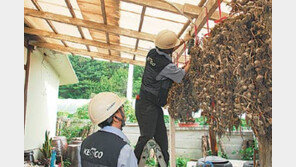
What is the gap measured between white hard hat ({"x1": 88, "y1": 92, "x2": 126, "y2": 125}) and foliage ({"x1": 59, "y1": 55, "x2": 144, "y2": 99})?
25.9m

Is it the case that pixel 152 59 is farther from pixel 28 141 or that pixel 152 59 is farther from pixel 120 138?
pixel 28 141

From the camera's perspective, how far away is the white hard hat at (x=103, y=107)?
242 centimetres

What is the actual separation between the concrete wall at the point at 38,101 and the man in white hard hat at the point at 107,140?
6.70 meters

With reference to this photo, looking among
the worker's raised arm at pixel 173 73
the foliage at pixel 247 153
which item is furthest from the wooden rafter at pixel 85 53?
the worker's raised arm at pixel 173 73

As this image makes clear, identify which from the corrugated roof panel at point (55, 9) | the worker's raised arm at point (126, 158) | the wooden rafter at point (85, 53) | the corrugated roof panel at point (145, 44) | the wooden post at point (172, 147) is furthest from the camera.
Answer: the wooden rafter at point (85, 53)

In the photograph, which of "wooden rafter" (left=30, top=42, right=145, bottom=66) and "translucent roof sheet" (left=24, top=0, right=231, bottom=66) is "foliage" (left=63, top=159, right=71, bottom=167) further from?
"translucent roof sheet" (left=24, top=0, right=231, bottom=66)

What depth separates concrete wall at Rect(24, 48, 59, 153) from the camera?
8.80 m

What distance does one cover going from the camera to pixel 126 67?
33.3 m

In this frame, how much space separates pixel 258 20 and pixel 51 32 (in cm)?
668

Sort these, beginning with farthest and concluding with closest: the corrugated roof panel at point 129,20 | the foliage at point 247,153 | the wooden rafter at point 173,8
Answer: the foliage at point 247,153
the corrugated roof panel at point 129,20
the wooden rafter at point 173,8

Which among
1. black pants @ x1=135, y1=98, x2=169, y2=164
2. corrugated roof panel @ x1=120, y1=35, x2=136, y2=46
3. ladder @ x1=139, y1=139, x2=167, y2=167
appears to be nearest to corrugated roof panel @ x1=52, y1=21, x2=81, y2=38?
corrugated roof panel @ x1=120, y1=35, x2=136, y2=46

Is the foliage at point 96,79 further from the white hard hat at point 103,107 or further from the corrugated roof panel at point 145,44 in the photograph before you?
the white hard hat at point 103,107

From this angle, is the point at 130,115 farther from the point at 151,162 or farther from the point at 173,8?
the point at 173,8

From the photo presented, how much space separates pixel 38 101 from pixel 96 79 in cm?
2104
